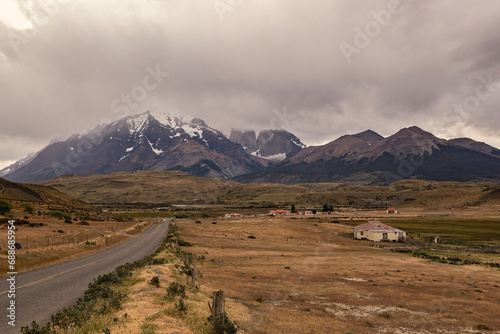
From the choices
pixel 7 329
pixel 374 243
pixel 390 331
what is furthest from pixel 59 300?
pixel 374 243

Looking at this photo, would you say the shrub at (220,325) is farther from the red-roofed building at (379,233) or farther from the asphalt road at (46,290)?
the red-roofed building at (379,233)

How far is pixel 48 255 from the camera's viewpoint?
32.5 m

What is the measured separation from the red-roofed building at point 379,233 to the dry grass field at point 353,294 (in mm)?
33680

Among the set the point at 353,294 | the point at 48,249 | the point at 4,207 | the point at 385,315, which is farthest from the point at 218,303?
the point at 4,207

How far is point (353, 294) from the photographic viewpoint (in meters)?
27.7

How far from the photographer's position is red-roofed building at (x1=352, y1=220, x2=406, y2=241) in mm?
81938

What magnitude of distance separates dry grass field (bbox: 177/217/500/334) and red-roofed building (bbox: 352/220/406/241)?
3368 cm

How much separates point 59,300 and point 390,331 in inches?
814

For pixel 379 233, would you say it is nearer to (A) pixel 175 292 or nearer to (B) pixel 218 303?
(A) pixel 175 292

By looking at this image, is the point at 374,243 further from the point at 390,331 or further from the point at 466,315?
the point at 390,331

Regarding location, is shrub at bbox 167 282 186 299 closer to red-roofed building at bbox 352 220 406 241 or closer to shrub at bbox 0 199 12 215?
shrub at bbox 0 199 12 215

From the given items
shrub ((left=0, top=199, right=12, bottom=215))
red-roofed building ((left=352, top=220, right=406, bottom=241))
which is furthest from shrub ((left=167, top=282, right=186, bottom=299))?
red-roofed building ((left=352, top=220, right=406, bottom=241))

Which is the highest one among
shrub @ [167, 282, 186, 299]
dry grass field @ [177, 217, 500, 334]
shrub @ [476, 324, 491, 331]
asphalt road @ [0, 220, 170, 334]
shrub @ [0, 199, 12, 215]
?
shrub @ [0, 199, 12, 215]

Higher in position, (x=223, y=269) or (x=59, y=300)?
(x=59, y=300)
